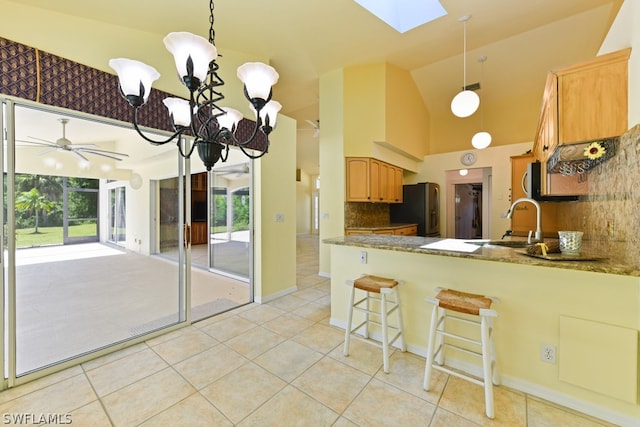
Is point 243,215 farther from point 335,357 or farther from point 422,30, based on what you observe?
point 422,30

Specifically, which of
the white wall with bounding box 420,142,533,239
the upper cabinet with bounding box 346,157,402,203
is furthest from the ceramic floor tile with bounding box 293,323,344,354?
the white wall with bounding box 420,142,533,239

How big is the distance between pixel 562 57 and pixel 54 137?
795 cm

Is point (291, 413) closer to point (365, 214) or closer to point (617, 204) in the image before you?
point (617, 204)

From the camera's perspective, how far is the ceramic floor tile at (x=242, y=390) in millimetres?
1629

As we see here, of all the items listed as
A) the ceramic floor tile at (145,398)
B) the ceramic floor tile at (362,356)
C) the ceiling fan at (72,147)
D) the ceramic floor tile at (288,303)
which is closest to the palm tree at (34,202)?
the ceiling fan at (72,147)

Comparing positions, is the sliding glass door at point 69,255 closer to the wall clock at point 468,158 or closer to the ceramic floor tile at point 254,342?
the ceramic floor tile at point 254,342

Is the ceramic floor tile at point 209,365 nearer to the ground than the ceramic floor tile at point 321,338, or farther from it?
nearer to the ground

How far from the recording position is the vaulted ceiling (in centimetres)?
243

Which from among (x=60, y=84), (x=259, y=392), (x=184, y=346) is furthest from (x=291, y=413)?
(x=60, y=84)

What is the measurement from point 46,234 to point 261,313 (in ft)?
8.23

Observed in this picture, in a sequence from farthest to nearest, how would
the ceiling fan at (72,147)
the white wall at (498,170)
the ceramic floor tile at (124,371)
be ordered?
the white wall at (498,170) → the ceiling fan at (72,147) → the ceramic floor tile at (124,371)

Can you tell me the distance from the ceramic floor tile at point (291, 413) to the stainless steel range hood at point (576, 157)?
2.51m

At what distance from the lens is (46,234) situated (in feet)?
8.97

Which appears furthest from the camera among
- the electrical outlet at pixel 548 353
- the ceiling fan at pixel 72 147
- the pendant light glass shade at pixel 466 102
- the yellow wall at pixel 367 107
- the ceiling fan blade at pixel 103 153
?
the yellow wall at pixel 367 107
